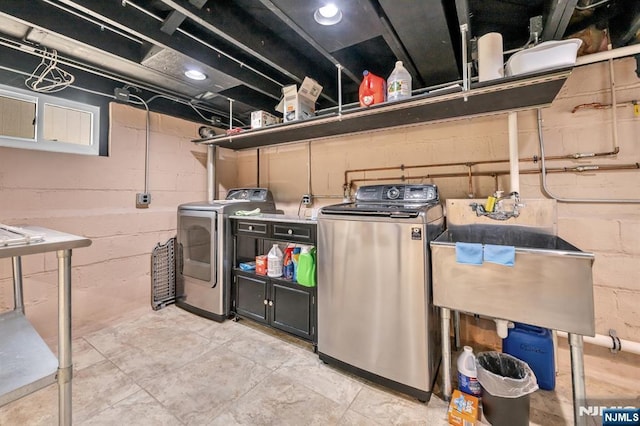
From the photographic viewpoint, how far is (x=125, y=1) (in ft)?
4.91

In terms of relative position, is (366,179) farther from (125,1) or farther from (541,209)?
(125,1)

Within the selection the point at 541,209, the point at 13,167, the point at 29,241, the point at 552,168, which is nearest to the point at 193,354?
Answer: the point at 29,241

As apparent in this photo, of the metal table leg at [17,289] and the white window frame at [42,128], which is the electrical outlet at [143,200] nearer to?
the white window frame at [42,128]

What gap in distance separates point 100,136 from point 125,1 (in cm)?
149

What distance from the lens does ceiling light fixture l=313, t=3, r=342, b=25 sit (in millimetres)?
1507

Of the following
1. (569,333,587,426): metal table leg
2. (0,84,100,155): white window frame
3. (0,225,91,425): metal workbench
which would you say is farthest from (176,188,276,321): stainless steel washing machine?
(569,333,587,426): metal table leg

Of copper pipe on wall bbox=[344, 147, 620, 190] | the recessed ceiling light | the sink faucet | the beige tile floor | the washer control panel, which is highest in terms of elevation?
the recessed ceiling light

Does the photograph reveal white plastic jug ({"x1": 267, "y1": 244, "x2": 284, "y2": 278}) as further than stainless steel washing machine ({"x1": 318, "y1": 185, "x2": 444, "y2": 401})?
Yes

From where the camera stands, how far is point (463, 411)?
4.69 feet

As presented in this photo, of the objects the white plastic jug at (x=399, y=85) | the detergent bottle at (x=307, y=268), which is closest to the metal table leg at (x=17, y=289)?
the detergent bottle at (x=307, y=268)

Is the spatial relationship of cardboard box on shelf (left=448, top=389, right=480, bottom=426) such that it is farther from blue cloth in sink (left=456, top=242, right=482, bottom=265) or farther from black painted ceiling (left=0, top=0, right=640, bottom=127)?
black painted ceiling (left=0, top=0, right=640, bottom=127)

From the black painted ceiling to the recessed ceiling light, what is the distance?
0.06 metres

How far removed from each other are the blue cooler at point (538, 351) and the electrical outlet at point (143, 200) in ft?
11.3

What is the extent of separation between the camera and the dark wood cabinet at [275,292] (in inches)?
85.1
